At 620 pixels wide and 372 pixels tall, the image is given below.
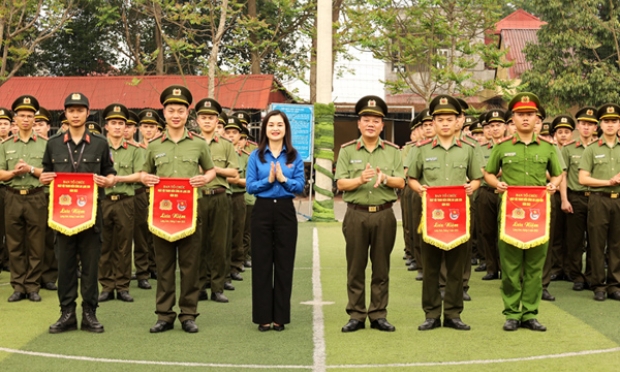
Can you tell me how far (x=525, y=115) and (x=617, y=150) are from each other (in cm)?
258

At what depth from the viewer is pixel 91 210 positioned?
346 inches

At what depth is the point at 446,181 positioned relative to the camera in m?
8.92

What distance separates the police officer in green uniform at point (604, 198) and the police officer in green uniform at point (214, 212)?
4.23 metres

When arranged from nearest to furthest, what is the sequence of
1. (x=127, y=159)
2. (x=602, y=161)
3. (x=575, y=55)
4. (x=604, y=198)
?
(x=602, y=161) → (x=604, y=198) → (x=127, y=159) → (x=575, y=55)

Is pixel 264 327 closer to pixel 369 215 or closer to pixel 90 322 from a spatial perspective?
pixel 369 215

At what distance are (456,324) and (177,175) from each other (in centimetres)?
307

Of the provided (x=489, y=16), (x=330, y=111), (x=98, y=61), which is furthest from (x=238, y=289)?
(x=98, y=61)

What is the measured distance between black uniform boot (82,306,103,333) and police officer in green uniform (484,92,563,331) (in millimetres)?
3906

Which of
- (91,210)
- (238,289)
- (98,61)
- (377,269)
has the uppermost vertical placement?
(98,61)

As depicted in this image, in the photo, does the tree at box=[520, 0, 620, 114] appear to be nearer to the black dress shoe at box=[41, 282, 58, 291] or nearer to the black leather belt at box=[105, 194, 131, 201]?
the black leather belt at box=[105, 194, 131, 201]

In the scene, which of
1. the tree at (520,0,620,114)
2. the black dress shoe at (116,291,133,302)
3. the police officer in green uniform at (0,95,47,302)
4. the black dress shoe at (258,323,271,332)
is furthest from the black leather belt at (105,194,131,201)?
the tree at (520,0,620,114)

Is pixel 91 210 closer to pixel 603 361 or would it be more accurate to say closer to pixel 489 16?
pixel 603 361

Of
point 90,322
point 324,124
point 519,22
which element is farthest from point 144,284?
point 519,22

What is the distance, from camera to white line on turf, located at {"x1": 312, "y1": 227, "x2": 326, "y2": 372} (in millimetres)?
7613
